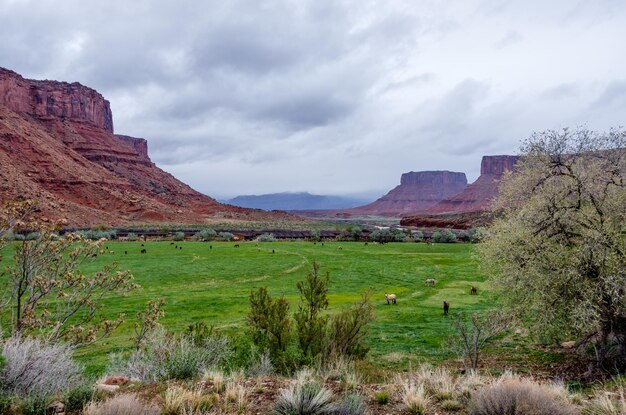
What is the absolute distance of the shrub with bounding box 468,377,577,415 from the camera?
6520 millimetres

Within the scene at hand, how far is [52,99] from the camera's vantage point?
516 ft

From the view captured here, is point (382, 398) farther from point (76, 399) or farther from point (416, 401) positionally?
point (76, 399)

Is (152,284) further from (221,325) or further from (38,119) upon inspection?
(38,119)

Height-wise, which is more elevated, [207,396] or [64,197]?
[64,197]

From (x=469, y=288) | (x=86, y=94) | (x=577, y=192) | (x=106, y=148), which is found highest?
(x=86, y=94)

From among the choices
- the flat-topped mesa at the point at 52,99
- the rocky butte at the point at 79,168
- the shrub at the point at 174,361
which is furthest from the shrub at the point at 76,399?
the flat-topped mesa at the point at 52,99

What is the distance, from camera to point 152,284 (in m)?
32.5

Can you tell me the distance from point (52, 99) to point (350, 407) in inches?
7269

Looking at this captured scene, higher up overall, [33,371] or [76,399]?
[33,371]

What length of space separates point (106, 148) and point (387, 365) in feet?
562

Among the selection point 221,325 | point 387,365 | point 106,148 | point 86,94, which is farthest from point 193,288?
point 86,94

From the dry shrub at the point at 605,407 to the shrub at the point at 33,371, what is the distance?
9.69 metres

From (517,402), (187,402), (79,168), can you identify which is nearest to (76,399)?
(187,402)

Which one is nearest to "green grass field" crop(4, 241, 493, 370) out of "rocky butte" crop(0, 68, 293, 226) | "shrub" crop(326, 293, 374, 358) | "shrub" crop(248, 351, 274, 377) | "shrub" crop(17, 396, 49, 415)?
"shrub" crop(326, 293, 374, 358)
